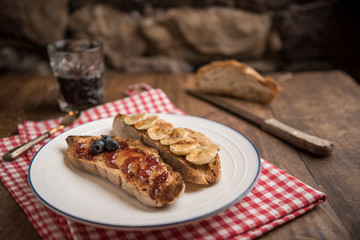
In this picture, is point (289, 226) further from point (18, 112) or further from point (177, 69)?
point (177, 69)

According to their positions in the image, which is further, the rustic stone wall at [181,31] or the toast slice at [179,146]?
the rustic stone wall at [181,31]

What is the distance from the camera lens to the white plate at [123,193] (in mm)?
1211

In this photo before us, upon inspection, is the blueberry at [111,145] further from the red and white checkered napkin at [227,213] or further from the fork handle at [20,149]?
the fork handle at [20,149]

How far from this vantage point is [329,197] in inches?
58.6

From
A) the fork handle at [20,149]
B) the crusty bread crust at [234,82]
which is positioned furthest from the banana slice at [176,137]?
the crusty bread crust at [234,82]

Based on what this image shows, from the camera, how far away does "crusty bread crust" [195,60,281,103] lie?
2.59 meters

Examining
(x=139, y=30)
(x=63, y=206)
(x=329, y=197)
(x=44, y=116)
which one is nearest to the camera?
(x=63, y=206)

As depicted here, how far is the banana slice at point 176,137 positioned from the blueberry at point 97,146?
268mm

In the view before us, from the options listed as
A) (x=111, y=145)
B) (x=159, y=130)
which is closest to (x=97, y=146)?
(x=111, y=145)

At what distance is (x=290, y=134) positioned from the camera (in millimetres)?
1941

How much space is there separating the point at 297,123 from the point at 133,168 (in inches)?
49.9

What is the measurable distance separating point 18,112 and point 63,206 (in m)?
1.40

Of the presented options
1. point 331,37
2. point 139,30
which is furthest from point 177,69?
point 331,37

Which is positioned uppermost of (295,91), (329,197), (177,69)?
(329,197)
